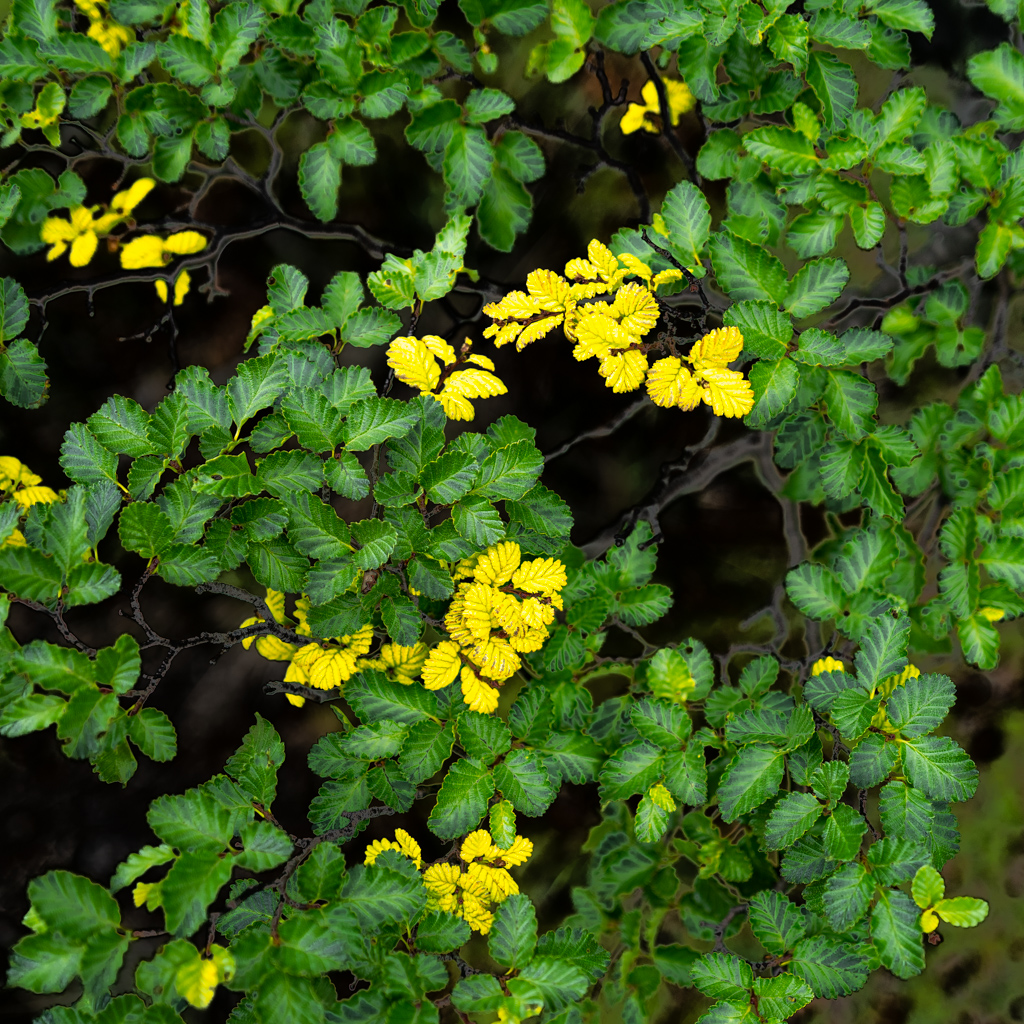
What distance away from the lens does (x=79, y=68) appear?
1185mm

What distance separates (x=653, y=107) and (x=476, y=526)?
1065 millimetres

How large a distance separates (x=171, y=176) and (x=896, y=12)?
121 centimetres

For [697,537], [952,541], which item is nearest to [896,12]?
[952,541]

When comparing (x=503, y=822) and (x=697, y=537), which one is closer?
(x=503, y=822)

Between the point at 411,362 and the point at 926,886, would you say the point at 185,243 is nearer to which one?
the point at 411,362

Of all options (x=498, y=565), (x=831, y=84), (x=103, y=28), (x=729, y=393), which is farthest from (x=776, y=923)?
(x=103, y=28)

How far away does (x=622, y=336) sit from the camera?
101cm

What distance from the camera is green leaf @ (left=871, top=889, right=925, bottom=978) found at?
98cm

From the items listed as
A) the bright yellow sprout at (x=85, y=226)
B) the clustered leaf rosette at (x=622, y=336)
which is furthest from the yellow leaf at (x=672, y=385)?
the bright yellow sprout at (x=85, y=226)

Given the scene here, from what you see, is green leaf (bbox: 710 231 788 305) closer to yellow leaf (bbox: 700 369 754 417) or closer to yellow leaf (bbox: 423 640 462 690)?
yellow leaf (bbox: 700 369 754 417)

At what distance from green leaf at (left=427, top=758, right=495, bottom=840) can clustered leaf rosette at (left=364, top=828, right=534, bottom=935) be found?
0.32 feet

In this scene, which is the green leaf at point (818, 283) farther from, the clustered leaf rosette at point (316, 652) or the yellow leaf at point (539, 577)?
the clustered leaf rosette at point (316, 652)

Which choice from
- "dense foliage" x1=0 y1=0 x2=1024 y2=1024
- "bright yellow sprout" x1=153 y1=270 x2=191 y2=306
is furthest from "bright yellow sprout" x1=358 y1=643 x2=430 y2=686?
"bright yellow sprout" x1=153 y1=270 x2=191 y2=306

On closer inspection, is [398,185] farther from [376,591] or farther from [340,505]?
[376,591]
